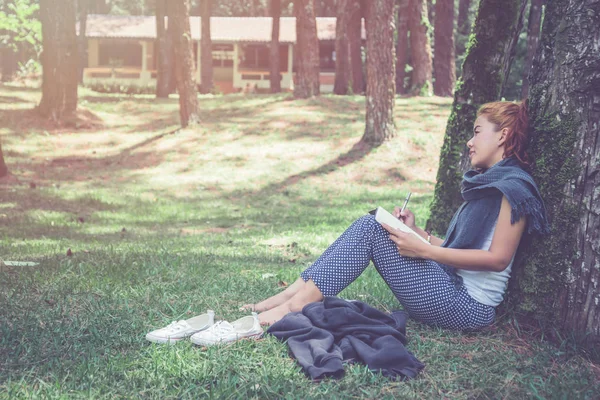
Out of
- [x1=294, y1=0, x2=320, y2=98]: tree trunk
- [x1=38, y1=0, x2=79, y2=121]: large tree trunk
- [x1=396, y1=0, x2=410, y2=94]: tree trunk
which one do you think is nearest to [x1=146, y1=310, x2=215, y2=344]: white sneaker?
[x1=38, y1=0, x2=79, y2=121]: large tree trunk

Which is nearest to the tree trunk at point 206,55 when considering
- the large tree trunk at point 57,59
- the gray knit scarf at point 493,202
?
the large tree trunk at point 57,59

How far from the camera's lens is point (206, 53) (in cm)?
3034

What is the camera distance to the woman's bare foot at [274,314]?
408 centimetres

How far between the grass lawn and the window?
19.6 metres

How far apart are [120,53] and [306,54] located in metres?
23.1

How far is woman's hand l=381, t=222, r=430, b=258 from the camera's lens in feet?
12.5

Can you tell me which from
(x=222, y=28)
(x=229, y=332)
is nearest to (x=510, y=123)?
(x=229, y=332)

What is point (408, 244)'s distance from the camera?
12.6 feet

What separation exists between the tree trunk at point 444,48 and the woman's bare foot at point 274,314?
21444 millimetres

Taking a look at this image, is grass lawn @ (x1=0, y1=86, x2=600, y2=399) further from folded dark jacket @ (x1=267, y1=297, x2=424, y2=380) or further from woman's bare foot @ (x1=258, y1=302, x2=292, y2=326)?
woman's bare foot @ (x1=258, y1=302, x2=292, y2=326)

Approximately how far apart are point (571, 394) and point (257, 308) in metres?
2.04

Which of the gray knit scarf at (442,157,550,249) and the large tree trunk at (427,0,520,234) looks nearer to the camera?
the gray knit scarf at (442,157,550,249)

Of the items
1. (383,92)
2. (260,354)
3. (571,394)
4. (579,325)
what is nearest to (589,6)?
(579,325)

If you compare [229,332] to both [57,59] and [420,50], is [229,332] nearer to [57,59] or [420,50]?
[57,59]
